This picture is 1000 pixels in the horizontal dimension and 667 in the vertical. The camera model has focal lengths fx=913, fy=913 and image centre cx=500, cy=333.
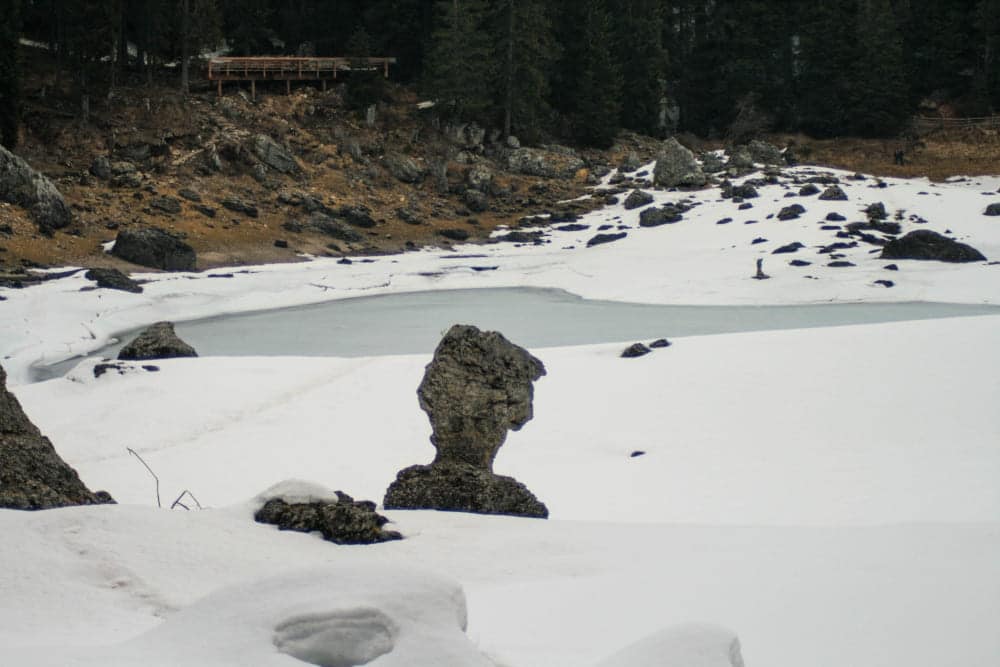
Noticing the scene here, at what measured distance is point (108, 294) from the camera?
1139 inches

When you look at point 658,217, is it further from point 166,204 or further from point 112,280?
point 112,280

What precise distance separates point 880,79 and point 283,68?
39497mm

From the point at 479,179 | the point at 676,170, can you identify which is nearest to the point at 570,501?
the point at 479,179

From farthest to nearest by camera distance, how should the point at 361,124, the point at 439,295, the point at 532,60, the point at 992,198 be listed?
the point at 532,60 < the point at 361,124 < the point at 992,198 < the point at 439,295

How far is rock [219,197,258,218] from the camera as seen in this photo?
139 feet

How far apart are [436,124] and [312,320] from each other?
2953 cm

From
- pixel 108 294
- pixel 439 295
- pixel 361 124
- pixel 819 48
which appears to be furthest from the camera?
pixel 819 48

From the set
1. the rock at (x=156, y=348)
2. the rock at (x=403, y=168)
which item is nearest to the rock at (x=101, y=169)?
the rock at (x=403, y=168)

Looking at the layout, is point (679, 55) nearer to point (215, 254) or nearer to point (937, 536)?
point (215, 254)

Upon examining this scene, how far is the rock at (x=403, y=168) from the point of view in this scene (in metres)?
51.0

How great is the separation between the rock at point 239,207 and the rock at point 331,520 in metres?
37.8

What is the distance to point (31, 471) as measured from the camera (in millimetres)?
7383

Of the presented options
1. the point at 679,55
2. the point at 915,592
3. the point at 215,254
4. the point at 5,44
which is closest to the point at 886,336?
the point at 915,592

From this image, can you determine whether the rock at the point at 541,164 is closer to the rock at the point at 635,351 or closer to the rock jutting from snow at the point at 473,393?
the rock at the point at 635,351
